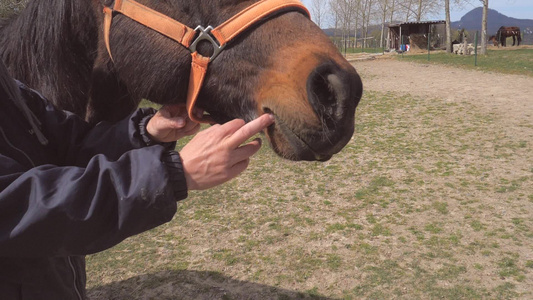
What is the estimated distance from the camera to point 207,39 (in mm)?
1531

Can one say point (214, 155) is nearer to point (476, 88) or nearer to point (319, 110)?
point (319, 110)

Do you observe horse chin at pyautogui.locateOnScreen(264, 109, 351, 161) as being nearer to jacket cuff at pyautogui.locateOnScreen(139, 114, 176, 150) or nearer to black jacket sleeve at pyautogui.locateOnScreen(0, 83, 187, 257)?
black jacket sleeve at pyautogui.locateOnScreen(0, 83, 187, 257)

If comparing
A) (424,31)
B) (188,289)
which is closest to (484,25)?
(424,31)

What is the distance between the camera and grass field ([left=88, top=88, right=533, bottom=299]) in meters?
3.07

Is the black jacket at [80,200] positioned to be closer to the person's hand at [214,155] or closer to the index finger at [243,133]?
the person's hand at [214,155]

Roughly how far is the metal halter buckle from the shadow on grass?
83.2 inches

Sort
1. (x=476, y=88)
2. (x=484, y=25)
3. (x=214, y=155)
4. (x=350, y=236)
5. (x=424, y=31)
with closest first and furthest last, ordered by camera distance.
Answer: (x=214, y=155) → (x=350, y=236) → (x=476, y=88) → (x=484, y=25) → (x=424, y=31)

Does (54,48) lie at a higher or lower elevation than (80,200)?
higher

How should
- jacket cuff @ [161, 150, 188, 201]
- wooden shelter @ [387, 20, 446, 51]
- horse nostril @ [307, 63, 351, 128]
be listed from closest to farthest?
jacket cuff @ [161, 150, 188, 201] → horse nostril @ [307, 63, 351, 128] → wooden shelter @ [387, 20, 446, 51]

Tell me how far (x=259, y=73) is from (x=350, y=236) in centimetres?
265

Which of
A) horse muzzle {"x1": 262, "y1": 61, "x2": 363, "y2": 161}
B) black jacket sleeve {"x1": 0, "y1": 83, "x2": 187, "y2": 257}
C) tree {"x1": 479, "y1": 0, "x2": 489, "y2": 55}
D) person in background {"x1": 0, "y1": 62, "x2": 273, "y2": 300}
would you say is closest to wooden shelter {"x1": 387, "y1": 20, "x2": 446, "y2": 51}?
tree {"x1": 479, "y1": 0, "x2": 489, "y2": 55}

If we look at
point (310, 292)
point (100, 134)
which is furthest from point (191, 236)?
point (100, 134)

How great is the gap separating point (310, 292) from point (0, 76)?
99.5 inches

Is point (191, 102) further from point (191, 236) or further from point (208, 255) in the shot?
point (191, 236)
